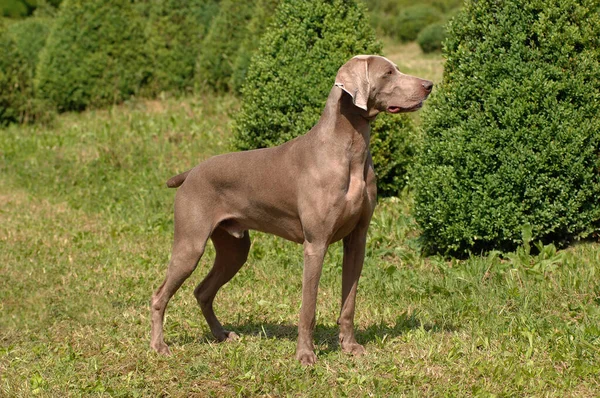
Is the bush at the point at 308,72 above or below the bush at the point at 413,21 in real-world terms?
above

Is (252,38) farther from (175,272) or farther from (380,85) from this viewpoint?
(380,85)

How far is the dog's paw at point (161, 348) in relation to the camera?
559cm

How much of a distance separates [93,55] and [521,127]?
29.4 feet

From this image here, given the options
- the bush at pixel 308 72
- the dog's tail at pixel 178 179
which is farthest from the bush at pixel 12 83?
the dog's tail at pixel 178 179

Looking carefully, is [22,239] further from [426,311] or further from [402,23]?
[402,23]

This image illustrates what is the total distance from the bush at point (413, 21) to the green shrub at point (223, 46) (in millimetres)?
9744

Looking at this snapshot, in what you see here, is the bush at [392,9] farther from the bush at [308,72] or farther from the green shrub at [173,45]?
the bush at [308,72]

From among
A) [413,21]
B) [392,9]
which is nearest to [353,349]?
[413,21]

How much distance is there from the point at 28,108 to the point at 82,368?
8810 millimetres

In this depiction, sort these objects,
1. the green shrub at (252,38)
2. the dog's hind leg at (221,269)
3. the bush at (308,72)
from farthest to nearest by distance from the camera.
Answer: the green shrub at (252,38), the bush at (308,72), the dog's hind leg at (221,269)

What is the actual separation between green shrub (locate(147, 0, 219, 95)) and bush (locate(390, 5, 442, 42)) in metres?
9.53

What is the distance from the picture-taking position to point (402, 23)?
928 inches

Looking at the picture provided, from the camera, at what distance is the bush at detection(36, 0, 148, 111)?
13.8m

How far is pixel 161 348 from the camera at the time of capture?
5637mm
